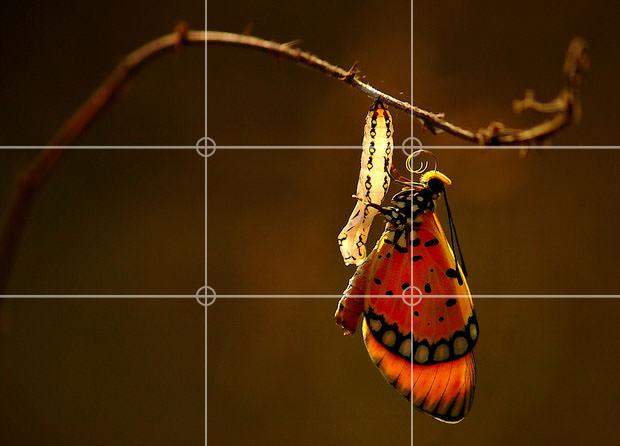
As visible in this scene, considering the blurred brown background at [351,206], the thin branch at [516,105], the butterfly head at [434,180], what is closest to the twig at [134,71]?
the thin branch at [516,105]

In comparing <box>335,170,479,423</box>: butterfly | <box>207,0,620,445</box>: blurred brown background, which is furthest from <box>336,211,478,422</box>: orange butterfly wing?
<box>207,0,620,445</box>: blurred brown background

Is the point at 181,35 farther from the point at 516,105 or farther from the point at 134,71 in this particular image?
the point at 516,105

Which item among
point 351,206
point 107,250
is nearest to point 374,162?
point 351,206

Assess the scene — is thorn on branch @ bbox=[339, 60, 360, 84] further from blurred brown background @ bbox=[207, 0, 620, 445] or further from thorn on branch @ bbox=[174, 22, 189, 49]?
blurred brown background @ bbox=[207, 0, 620, 445]

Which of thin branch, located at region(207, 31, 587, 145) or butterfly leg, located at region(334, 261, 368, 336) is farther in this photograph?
butterfly leg, located at region(334, 261, 368, 336)

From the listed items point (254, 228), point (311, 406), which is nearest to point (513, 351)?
point (311, 406)
